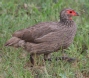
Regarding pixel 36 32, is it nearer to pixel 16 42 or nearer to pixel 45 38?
pixel 45 38

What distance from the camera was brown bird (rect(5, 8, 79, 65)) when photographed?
8.36 metres

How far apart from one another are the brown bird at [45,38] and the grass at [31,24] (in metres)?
0.16

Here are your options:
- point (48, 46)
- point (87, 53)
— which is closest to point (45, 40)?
point (48, 46)

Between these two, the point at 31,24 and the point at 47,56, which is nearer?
the point at 47,56

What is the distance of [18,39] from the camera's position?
28.3ft

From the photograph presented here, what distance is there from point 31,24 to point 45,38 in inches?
63.6

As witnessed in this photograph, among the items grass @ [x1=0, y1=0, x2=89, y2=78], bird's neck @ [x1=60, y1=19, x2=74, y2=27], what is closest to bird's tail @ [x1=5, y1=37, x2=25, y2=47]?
A: grass @ [x1=0, y1=0, x2=89, y2=78]

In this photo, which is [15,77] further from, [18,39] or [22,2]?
[22,2]

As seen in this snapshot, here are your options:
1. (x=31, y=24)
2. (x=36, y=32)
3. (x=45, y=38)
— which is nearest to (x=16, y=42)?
(x=36, y=32)

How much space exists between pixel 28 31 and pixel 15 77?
1.57 metres

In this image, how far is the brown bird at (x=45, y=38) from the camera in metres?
8.36

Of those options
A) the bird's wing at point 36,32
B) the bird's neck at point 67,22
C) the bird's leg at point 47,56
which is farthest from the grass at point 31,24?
the bird's neck at point 67,22

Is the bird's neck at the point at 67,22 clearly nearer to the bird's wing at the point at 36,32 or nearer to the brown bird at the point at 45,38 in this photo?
the brown bird at the point at 45,38

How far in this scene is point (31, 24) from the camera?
32.7 feet
